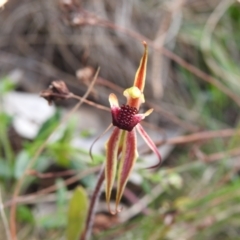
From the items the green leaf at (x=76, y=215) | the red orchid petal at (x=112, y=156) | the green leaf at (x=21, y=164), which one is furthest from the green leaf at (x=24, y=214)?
the red orchid petal at (x=112, y=156)

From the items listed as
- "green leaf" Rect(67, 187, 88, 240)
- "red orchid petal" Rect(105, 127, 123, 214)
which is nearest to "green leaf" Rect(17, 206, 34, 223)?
"green leaf" Rect(67, 187, 88, 240)

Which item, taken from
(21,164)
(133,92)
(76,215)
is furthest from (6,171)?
(133,92)

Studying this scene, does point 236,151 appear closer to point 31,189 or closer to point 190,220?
point 190,220

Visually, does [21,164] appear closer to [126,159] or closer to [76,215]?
[76,215]

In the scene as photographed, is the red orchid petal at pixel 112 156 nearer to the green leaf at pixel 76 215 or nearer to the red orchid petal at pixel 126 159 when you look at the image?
the red orchid petal at pixel 126 159

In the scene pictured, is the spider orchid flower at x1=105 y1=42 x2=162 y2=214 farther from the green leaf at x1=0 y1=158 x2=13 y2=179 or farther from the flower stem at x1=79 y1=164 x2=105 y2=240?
the green leaf at x1=0 y1=158 x2=13 y2=179
